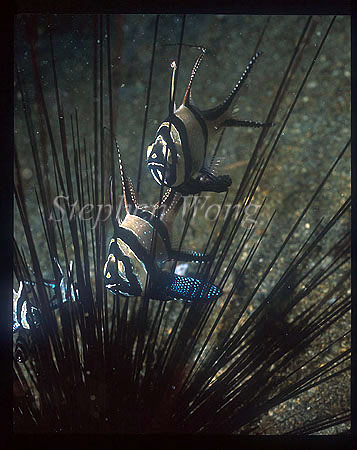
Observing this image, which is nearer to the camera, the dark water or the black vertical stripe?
the black vertical stripe

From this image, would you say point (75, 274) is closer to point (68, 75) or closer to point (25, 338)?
point (25, 338)

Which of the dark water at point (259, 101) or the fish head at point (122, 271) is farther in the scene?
the dark water at point (259, 101)

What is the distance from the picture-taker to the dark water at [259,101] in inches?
51.0

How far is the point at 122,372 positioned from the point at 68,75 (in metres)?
0.85

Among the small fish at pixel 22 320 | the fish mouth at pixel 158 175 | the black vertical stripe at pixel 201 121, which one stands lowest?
the small fish at pixel 22 320

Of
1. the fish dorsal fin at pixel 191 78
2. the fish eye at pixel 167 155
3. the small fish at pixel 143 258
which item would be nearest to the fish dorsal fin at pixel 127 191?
the small fish at pixel 143 258

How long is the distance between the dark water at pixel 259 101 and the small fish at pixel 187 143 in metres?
0.23

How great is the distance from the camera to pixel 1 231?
116cm

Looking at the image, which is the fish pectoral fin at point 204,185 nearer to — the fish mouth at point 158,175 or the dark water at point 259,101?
the fish mouth at point 158,175

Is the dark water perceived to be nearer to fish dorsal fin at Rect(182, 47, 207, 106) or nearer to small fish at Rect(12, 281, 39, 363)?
fish dorsal fin at Rect(182, 47, 207, 106)

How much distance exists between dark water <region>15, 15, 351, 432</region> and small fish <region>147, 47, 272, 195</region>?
23cm

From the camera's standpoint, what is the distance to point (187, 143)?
1.00 metres

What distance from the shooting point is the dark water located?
1.30m

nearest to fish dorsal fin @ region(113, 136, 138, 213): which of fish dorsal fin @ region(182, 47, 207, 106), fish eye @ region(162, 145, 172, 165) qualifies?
fish eye @ region(162, 145, 172, 165)
